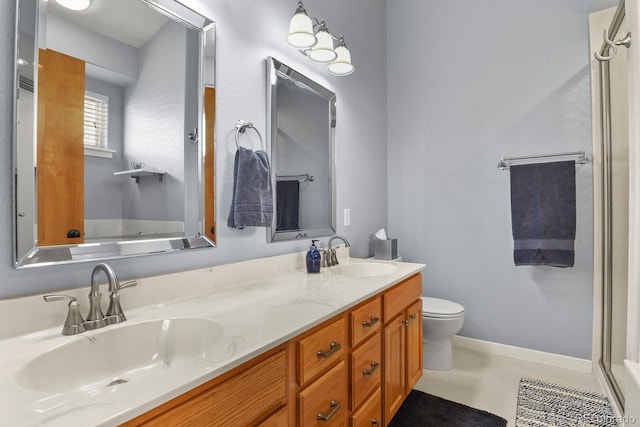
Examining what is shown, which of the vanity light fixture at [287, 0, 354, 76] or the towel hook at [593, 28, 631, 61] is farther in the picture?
the vanity light fixture at [287, 0, 354, 76]

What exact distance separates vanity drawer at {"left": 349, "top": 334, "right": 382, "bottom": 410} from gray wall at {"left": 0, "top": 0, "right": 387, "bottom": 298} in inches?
25.7

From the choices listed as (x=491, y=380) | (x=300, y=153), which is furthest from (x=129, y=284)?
(x=491, y=380)

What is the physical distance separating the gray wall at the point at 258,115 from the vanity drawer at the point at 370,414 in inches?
31.3

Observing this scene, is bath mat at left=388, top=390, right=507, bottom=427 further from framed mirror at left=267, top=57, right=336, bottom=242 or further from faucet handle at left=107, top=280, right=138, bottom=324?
faucet handle at left=107, top=280, right=138, bottom=324

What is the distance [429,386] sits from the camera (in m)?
2.06

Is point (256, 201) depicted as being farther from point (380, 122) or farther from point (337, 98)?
point (380, 122)

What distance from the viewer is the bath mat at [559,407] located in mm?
1696

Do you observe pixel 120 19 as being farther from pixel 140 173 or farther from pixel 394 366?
pixel 394 366

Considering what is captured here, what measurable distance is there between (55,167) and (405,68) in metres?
2.70

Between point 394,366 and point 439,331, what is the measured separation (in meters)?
0.76

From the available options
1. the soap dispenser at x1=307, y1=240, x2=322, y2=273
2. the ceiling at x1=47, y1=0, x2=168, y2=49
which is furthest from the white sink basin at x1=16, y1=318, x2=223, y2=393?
the ceiling at x1=47, y1=0, x2=168, y2=49

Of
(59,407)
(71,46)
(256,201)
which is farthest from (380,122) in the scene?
(59,407)

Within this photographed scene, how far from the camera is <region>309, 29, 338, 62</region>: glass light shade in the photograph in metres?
1.78

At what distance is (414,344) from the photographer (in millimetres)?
1819
